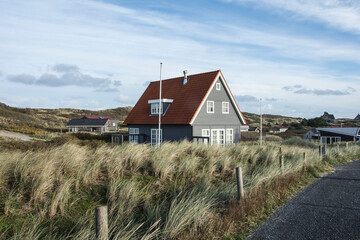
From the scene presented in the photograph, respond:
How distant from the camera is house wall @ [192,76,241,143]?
23484 mm

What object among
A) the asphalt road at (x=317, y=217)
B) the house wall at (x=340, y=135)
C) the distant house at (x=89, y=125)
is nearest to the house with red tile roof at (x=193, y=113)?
the asphalt road at (x=317, y=217)

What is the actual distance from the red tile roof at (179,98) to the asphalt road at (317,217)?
44.3 ft

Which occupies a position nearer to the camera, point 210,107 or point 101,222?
point 101,222

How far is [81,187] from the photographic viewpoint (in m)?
7.46

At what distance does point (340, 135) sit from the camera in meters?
57.5

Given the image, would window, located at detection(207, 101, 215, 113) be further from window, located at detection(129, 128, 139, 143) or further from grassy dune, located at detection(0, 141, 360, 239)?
grassy dune, located at detection(0, 141, 360, 239)

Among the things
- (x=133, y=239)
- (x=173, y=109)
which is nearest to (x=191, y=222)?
(x=133, y=239)

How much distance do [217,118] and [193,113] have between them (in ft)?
11.2

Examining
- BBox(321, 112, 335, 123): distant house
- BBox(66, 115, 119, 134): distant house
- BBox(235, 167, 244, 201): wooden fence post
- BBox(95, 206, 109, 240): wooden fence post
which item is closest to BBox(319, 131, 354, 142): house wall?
BBox(66, 115, 119, 134): distant house

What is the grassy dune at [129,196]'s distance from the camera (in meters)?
5.47

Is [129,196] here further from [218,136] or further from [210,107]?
[218,136]

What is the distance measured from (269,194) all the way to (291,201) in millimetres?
765

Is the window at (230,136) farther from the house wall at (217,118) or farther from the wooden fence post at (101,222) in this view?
the wooden fence post at (101,222)

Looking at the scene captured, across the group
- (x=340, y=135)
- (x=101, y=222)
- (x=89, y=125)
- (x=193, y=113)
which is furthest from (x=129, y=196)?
(x=89, y=125)
